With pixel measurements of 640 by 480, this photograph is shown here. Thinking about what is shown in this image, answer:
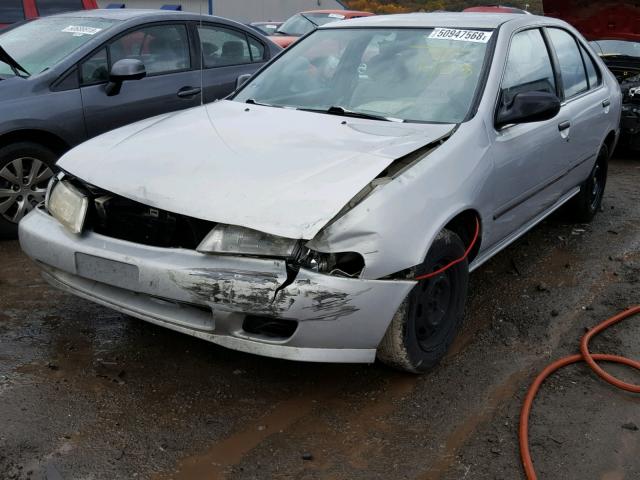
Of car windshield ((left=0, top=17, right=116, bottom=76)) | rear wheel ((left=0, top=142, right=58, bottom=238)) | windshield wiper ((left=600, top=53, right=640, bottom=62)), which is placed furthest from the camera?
windshield wiper ((left=600, top=53, right=640, bottom=62))

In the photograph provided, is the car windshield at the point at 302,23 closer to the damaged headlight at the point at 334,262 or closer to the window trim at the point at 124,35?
the window trim at the point at 124,35

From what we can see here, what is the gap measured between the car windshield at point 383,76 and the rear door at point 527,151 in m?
0.25

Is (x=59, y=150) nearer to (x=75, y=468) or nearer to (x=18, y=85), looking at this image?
(x=18, y=85)

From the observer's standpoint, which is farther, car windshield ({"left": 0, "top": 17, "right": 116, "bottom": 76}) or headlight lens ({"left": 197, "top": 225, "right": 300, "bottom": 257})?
car windshield ({"left": 0, "top": 17, "right": 116, "bottom": 76})

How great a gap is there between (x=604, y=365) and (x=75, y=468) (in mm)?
2438

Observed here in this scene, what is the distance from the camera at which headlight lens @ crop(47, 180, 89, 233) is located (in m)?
2.97

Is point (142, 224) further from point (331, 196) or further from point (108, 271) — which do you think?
point (331, 196)

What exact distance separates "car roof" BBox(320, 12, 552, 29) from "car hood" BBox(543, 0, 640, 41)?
432 centimetres

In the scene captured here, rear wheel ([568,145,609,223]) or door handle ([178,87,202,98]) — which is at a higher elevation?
door handle ([178,87,202,98])

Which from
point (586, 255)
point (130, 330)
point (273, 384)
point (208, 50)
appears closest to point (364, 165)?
point (273, 384)

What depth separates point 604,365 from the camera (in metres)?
3.30

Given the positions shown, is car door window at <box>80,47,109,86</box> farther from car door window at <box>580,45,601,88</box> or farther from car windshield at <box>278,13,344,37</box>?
car windshield at <box>278,13,344,37</box>

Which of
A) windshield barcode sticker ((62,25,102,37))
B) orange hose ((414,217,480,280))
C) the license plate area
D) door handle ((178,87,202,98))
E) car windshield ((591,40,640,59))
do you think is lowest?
car windshield ((591,40,640,59))

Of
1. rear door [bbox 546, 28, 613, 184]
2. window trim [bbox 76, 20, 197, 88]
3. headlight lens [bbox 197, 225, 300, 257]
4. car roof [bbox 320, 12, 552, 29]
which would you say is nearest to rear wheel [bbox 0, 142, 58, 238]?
window trim [bbox 76, 20, 197, 88]
